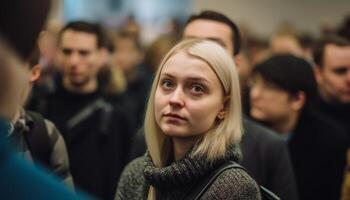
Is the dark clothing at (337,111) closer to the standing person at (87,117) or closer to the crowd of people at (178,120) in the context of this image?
the crowd of people at (178,120)

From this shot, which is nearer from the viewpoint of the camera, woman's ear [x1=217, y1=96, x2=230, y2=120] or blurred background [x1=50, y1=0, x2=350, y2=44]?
woman's ear [x1=217, y1=96, x2=230, y2=120]

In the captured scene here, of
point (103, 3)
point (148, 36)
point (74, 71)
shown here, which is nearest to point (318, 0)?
point (148, 36)

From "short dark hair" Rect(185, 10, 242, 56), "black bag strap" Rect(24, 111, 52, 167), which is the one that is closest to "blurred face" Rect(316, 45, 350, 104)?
"short dark hair" Rect(185, 10, 242, 56)

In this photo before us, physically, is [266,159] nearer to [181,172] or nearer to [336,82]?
[181,172]

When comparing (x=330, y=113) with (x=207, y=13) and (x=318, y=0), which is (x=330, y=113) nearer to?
(x=207, y=13)

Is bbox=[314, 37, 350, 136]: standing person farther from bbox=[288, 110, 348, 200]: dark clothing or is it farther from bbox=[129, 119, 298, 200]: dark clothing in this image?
bbox=[129, 119, 298, 200]: dark clothing

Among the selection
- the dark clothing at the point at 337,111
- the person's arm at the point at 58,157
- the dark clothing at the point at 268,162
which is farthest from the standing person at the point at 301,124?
the person's arm at the point at 58,157

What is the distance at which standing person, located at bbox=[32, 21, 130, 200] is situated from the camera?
3.60 metres

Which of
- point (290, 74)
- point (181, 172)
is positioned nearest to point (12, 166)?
point (181, 172)

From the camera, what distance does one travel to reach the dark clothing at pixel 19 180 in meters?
0.83

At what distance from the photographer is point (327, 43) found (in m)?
4.11

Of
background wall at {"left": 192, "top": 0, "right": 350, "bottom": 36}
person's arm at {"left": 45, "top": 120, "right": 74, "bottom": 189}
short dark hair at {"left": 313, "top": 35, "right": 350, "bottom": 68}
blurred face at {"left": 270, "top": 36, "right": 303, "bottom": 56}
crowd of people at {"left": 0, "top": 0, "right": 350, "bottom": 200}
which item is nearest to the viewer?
crowd of people at {"left": 0, "top": 0, "right": 350, "bottom": 200}

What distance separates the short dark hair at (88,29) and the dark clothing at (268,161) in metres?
1.89

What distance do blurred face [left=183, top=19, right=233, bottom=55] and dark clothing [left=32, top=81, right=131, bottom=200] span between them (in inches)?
39.4
